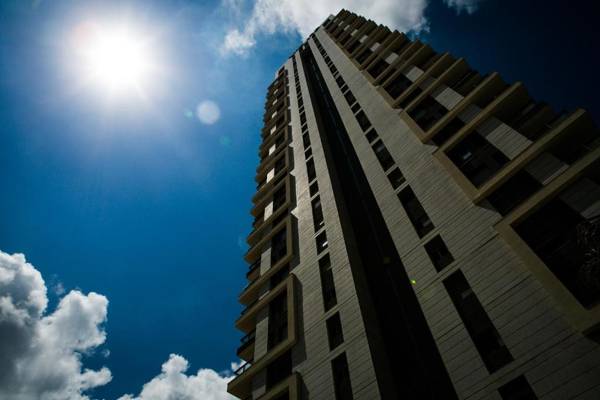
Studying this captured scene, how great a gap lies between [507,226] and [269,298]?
16.8 metres

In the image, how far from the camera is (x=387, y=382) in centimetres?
1566

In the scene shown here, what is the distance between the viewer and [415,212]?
21.3 metres

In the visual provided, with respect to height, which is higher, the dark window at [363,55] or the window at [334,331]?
the dark window at [363,55]

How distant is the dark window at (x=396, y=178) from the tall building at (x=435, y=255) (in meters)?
0.10

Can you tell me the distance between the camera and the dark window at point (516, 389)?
1201 centimetres

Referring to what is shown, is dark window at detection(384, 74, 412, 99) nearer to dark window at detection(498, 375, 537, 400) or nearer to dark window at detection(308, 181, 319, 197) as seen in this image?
dark window at detection(308, 181, 319, 197)

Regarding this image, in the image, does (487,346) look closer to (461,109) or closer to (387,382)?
(387,382)

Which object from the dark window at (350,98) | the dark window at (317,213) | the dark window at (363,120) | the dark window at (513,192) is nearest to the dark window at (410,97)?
the dark window at (363,120)

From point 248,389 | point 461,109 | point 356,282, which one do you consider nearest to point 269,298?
point 248,389

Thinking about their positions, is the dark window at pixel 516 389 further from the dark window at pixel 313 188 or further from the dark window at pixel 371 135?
the dark window at pixel 371 135

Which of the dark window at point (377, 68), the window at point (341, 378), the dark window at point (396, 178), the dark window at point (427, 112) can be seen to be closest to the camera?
the window at point (341, 378)

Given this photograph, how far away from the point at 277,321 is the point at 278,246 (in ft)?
25.6

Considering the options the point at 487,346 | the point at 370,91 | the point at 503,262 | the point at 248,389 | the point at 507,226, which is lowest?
the point at 487,346

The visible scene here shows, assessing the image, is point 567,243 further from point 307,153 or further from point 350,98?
point 350,98
